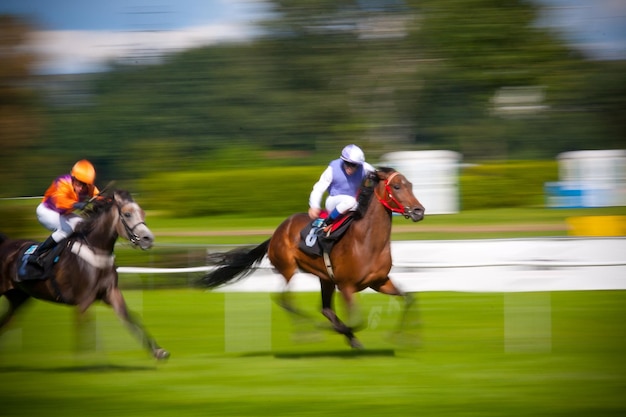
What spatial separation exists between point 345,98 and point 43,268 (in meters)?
23.4

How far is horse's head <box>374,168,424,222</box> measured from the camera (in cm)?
786

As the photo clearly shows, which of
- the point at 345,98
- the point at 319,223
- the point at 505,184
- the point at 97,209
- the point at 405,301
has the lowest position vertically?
the point at 405,301

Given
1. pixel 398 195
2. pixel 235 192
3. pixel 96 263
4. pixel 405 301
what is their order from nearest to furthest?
pixel 96 263 < pixel 398 195 < pixel 405 301 < pixel 235 192

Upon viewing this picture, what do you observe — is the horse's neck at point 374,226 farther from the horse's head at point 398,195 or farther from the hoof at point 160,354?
the hoof at point 160,354

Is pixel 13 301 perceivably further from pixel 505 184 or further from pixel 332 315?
pixel 505 184

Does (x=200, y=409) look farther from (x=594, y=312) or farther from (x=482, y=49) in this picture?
(x=482, y=49)

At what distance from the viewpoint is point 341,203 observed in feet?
27.2

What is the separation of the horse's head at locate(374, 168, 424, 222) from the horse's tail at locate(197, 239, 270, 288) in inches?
64.7

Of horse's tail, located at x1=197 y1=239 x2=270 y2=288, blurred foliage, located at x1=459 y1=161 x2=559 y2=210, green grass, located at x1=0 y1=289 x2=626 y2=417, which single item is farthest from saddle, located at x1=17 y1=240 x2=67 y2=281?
blurred foliage, located at x1=459 y1=161 x2=559 y2=210

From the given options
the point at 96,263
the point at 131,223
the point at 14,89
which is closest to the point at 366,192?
the point at 131,223

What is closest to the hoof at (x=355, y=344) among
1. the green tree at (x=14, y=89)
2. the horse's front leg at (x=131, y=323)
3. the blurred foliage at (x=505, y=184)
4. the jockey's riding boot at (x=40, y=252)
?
the horse's front leg at (x=131, y=323)

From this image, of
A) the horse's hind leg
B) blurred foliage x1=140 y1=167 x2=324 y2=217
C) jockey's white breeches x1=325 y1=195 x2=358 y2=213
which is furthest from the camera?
blurred foliage x1=140 y1=167 x2=324 y2=217

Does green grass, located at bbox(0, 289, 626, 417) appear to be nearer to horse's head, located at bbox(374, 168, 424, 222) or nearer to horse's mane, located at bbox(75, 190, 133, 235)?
horse's mane, located at bbox(75, 190, 133, 235)

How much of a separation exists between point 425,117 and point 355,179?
2337 centimetres
